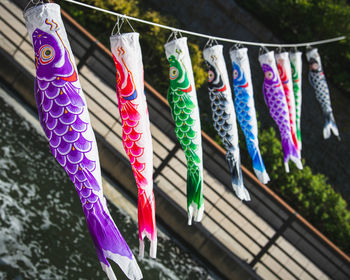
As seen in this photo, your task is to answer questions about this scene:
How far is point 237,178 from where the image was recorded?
552 centimetres

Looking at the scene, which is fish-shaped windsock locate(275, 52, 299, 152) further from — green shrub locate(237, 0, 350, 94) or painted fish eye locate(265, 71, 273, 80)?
green shrub locate(237, 0, 350, 94)

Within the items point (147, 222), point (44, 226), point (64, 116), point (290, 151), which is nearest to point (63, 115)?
point (64, 116)

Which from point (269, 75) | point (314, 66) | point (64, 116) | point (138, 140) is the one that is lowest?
point (64, 116)

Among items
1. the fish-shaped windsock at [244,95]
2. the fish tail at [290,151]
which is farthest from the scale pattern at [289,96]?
the fish-shaped windsock at [244,95]

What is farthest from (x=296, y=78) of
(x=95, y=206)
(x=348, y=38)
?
(x=348, y=38)

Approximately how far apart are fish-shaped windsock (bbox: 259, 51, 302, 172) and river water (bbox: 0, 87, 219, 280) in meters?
3.70

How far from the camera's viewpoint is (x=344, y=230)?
10.9 m

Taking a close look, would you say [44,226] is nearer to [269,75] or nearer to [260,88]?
[269,75]

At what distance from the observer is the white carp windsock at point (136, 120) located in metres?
4.23

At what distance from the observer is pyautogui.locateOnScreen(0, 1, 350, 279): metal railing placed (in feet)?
30.9

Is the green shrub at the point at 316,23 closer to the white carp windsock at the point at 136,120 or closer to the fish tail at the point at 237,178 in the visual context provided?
the fish tail at the point at 237,178

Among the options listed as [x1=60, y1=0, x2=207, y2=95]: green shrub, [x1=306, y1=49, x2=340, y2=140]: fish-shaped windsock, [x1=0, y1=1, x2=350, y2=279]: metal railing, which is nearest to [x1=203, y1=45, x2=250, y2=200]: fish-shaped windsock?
[x1=0, y1=1, x2=350, y2=279]: metal railing

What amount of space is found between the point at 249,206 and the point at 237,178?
14.4ft

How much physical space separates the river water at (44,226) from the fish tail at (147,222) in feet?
10.1
